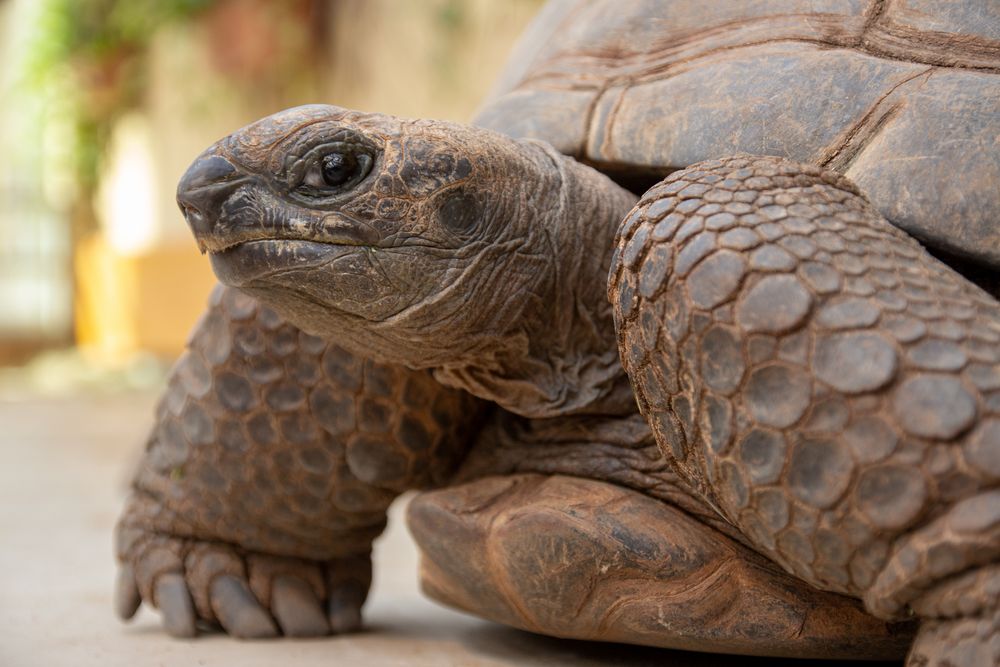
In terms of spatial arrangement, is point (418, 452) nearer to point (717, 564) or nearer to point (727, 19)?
point (717, 564)

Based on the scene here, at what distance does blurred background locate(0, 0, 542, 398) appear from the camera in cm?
866

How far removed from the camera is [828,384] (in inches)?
60.3

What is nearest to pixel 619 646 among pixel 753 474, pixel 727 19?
pixel 753 474

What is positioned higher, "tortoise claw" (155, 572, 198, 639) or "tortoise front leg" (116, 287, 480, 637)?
"tortoise front leg" (116, 287, 480, 637)

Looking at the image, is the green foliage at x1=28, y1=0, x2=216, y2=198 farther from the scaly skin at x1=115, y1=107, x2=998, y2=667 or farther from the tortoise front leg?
the scaly skin at x1=115, y1=107, x2=998, y2=667

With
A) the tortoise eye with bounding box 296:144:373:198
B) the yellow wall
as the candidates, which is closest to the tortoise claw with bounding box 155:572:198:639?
the tortoise eye with bounding box 296:144:373:198

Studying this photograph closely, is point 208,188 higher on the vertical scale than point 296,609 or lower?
higher

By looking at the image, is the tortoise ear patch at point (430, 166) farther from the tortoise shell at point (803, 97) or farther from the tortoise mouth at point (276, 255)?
the tortoise shell at point (803, 97)

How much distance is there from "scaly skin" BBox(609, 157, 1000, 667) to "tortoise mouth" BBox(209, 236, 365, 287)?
1.69 feet

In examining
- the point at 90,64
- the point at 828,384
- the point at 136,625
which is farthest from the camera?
the point at 90,64

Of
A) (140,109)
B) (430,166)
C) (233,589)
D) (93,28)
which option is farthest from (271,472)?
(93,28)

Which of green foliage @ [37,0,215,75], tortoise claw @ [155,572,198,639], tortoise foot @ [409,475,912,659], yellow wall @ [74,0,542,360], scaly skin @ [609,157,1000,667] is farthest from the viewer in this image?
green foliage @ [37,0,215,75]

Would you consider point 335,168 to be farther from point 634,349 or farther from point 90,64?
point 90,64

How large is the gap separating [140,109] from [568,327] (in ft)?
42.2
